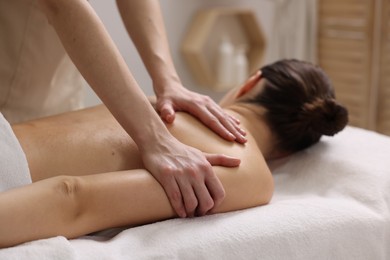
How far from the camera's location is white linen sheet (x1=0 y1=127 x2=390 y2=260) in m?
1.09

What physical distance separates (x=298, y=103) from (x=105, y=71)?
588mm

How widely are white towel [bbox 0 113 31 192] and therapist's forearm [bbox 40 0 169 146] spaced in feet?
0.70

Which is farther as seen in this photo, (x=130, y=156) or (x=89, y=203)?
(x=130, y=156)

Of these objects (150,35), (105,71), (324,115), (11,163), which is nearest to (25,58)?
(150,35)

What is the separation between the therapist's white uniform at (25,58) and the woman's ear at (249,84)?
1.69 ft

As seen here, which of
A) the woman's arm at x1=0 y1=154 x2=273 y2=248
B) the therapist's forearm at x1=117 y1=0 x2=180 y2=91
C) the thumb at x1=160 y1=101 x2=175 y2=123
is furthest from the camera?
the therapist's forearm at x1=117 y1=0 x2=180 y2=91

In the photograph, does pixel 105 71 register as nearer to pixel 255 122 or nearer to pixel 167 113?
pixel 167 113

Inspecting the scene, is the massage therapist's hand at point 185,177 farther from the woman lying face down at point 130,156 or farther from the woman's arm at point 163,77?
the woman's arm at point 163,77

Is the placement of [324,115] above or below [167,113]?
below

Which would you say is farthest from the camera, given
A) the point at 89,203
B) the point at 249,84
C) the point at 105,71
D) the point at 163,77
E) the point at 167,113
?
the point at 249,84

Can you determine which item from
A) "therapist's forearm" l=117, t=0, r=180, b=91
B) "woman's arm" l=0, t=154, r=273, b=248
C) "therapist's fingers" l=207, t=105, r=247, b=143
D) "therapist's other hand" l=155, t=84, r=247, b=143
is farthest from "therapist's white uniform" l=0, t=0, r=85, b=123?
"woman's arm" l=0, t=154, r=273, b=248

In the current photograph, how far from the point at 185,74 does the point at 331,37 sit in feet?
2.91

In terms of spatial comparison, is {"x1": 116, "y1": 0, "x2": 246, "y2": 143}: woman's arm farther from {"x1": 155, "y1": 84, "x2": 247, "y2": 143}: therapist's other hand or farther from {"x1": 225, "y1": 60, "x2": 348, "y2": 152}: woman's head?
{"x1": 225, "y1": 60, "x2": 348, "y2": 152}: woman's head

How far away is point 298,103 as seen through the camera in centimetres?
162
